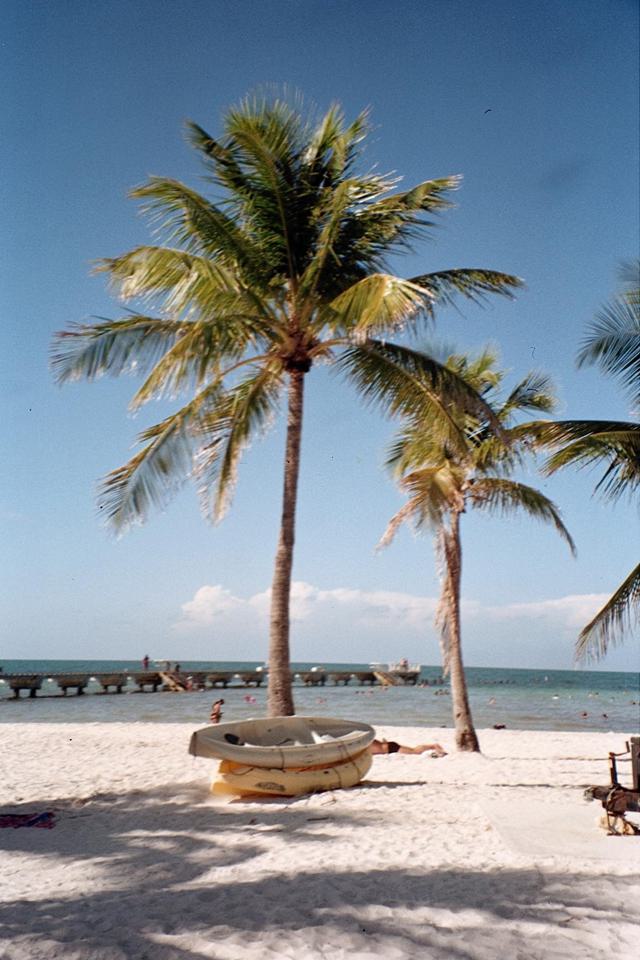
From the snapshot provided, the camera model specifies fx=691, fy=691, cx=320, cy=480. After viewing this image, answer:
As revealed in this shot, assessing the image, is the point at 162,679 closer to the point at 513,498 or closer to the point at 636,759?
the point at 513,498

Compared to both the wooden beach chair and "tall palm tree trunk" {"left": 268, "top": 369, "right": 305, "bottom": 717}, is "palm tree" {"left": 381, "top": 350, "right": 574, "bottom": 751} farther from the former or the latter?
the wooden beach chair

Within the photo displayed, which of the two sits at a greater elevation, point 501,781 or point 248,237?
point 248,237

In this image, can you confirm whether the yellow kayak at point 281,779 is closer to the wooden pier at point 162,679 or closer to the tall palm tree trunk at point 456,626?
the tall palm tree trunk at point 456,626

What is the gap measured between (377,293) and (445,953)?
7197 mm

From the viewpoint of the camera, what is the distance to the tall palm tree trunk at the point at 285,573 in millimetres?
10062

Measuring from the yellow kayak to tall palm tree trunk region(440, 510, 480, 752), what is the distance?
14.5ft

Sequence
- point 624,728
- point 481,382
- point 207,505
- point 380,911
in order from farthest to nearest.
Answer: point 624,728
point 481,382
point 207,505
point 380,911

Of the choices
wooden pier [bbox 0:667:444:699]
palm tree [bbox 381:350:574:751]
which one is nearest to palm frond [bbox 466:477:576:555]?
palm tree [bbox 381:350:574:751]

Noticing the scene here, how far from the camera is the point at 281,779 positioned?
849 centimetres

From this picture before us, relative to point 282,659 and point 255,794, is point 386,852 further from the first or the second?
point 282,659

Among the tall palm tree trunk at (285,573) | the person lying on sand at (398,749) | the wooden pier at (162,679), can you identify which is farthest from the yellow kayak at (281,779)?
the wooden pier at (162,679)

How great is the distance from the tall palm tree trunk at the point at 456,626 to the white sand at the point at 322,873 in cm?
260

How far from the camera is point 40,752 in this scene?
13.6 meters

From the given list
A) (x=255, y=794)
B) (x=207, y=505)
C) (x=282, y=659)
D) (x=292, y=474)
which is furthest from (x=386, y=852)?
(x=207, y=505)
